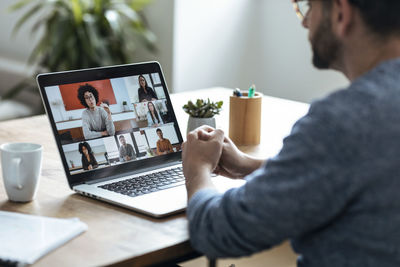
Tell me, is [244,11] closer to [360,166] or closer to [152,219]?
[152,219]

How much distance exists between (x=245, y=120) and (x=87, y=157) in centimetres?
53

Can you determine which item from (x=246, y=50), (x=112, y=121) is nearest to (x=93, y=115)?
(x=112, y=121)

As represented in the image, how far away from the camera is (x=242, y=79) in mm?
4051

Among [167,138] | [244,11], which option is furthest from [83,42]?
[167,138]

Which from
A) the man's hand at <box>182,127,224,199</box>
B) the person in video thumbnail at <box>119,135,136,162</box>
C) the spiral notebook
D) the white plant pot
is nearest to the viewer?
the spiral notebook

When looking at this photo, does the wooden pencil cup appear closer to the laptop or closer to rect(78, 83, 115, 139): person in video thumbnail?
the laptop

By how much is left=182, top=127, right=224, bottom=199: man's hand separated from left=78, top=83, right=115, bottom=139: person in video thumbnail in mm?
201

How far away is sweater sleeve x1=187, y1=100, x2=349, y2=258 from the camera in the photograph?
0.83 meters

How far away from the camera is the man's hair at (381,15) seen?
859 mm

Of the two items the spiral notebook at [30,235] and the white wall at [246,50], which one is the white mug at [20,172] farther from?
the white wall at [246,50]

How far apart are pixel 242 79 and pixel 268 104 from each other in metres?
1.92

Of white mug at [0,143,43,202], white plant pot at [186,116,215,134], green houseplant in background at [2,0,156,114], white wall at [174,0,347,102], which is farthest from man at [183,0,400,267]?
green houseplant in background at [2,0,156,114]

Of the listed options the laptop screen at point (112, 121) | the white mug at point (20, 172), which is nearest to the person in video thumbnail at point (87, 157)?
the laptop screen at point (112, 121)

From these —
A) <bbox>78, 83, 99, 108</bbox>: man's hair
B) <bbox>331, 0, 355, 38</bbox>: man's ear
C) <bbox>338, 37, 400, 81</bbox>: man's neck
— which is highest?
<bbox>331, 0, 355, 38</bbox>: man's ear
